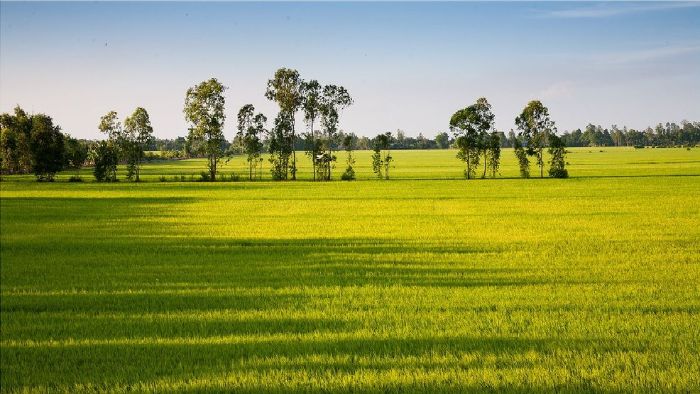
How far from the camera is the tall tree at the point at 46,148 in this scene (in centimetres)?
8484

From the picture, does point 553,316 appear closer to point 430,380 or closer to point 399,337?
point 399,337

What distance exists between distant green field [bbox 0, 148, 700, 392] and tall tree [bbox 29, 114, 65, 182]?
63.5 meters

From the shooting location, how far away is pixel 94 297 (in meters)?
13.6

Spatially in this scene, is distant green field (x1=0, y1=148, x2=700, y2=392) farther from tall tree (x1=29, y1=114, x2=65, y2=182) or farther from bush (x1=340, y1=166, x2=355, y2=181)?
tall tree (x1=29, y1=114, x2=65, y2=182)

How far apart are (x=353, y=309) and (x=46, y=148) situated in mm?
86328

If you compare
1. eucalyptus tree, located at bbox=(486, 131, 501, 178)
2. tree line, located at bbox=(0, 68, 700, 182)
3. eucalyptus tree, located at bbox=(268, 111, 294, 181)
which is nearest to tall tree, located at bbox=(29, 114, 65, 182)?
tree line, located at bbox=(0, 68, 700, 182)

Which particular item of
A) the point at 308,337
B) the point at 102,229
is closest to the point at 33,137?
the point at 102,229

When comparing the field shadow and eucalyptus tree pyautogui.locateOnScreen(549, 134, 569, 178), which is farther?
eucalyptus tree pyautogui.locateOnScreen(549, 134, 569, 178)

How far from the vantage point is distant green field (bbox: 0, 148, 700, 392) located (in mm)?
8625

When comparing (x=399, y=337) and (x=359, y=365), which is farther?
(x=399, y=337)

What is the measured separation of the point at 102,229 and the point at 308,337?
2096 centimetres

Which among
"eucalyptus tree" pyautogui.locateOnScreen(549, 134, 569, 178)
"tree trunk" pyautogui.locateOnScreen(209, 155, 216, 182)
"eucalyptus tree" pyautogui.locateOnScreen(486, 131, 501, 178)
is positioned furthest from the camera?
"eucalyptus tree" pyautogui.locateOnScreen(486, 131, 501, 178)

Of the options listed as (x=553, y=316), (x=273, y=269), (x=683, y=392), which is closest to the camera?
(x=683, y=392)

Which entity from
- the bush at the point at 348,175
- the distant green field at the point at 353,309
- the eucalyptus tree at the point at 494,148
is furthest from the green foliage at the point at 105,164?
the distant green field at the point at 353,309
